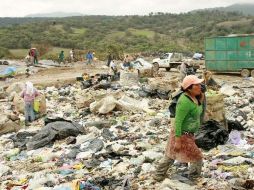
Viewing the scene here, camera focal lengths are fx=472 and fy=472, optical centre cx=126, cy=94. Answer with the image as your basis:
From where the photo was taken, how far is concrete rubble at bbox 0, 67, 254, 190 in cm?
605

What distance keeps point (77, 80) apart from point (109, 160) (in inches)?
508

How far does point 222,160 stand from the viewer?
6.61 m

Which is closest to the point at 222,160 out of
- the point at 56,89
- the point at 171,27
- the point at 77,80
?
the point at 56,89

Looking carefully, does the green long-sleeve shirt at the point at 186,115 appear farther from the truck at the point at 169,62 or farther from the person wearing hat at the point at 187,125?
the truck at the point at 169,62

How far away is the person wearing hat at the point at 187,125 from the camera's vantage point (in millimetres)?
5332

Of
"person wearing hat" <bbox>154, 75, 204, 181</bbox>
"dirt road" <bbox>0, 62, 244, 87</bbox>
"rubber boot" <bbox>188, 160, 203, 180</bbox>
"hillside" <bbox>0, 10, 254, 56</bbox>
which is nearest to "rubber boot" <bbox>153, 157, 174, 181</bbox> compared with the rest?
"person wearing hat" <bbox>154, 75, 204, 181</bbox>

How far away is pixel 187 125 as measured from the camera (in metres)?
5.44

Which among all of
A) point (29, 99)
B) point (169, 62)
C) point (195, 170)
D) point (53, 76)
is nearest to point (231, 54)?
point (169, 62)

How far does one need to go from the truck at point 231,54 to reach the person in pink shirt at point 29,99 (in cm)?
1124

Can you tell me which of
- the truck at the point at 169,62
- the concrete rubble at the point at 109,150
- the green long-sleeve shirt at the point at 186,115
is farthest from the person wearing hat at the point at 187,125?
the truck at the point at 169,62

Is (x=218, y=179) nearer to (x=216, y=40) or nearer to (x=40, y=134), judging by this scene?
(x=40, y=134)

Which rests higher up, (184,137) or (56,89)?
(184,137)

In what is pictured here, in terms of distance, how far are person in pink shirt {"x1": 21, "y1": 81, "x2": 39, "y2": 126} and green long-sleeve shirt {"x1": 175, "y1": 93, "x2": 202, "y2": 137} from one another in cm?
664

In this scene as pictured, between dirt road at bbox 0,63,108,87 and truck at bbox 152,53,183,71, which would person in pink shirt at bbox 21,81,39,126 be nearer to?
dirt road at bbox 0,63,108,87
